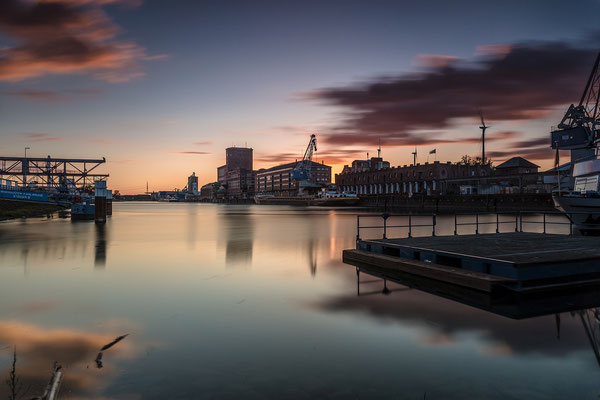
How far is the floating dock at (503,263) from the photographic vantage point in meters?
12.3

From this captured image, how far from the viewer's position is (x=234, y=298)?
1292cm

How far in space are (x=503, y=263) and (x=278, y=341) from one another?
26.6ft

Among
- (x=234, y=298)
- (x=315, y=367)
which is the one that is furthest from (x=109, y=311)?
(x=315, y=367)

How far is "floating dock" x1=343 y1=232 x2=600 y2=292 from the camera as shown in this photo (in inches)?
483

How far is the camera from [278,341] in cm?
873

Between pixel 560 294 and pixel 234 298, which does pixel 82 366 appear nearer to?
pixel 234 298

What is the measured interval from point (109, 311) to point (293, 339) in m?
5.96

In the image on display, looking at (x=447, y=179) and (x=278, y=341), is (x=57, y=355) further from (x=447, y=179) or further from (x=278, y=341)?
(x=447, y=179)

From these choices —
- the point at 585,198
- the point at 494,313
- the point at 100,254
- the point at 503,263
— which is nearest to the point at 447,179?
the point at 585,198

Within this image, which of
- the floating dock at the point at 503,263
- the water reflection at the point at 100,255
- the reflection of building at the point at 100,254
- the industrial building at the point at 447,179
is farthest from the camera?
the industrial building at the point at 447,179

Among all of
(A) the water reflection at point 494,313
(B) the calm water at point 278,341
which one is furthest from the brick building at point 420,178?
(B) the calm water at point 278,341

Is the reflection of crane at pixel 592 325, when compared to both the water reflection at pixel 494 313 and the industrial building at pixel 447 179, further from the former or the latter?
the industrial building at pixel 447 179

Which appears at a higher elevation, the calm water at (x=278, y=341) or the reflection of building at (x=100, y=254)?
the calm water at (x=278, y=341)

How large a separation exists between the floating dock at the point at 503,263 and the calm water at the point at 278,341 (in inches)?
61.4
